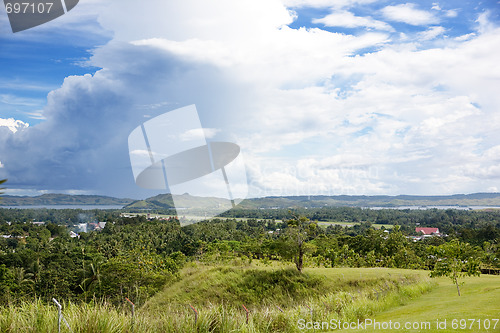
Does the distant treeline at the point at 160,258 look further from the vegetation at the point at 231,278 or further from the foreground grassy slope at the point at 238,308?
the foreground grassy slope at the point at 238,308

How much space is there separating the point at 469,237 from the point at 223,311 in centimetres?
5166

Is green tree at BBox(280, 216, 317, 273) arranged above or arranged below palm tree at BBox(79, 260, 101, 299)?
above

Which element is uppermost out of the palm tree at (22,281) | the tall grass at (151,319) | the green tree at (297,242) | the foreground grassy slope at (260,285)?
the tall grass at (151,319)

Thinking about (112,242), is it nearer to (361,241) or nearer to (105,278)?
(105,278)

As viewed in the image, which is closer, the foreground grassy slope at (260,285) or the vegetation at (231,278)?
the vegetation at (231,278)

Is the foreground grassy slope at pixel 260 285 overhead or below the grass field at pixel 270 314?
below

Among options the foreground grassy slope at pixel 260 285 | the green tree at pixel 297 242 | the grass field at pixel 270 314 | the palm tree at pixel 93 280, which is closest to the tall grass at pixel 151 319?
the grass field at pixel 270 314

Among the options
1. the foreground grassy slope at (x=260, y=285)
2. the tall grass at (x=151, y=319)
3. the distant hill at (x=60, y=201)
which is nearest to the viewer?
the tall grass at (x=151, y=319)

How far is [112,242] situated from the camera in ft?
157

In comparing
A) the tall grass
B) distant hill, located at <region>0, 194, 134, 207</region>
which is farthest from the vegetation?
distant hill, located at <region>0, 194, 134, 207</region>

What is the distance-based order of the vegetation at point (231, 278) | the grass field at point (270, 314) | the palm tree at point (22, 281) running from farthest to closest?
the palm tree at point (22, 281)
the vegetation at point (231, 278)
the grass field at point (270, 314)

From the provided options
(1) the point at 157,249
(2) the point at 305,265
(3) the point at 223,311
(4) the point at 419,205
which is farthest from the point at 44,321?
(4) the point at 419,205

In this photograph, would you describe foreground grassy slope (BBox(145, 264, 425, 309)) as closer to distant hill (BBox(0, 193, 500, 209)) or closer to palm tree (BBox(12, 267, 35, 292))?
palm tree (BBox(12, 267, 35, 292))

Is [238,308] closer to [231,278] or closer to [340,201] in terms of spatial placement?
[231,278]
